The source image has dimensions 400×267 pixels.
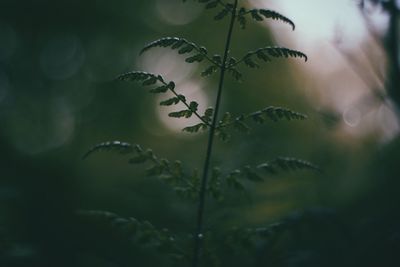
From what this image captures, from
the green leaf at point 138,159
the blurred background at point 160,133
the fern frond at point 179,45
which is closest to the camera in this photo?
the fern frond at point 179,45

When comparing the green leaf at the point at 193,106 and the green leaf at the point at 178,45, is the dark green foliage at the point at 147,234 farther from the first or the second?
the green leaf at the point at 178,45

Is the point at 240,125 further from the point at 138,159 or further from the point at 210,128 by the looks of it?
the point at 138,159

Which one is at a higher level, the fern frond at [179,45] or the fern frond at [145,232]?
the fern frond at [179,45]

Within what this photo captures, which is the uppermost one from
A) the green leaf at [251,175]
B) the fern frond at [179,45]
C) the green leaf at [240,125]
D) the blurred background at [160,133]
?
the blurred background at [160,133]

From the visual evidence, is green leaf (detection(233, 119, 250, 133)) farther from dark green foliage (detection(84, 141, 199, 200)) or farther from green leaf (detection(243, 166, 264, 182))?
dark green foliage (detection(84, 141, 199, 200))

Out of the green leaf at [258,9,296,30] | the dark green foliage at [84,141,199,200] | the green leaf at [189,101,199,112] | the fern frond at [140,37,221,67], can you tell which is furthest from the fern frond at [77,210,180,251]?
the green leaf at [258,9,296,30]

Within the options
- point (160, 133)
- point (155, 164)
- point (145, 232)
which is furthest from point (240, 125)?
point (160, 133)

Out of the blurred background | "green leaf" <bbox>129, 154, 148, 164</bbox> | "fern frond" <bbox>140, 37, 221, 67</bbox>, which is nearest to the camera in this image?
"fern frond" <bbox>140, 37, 221, 67</bbox>

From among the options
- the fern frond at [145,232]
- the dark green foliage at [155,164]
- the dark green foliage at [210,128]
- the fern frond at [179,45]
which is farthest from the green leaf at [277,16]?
the fern frond at [145,232]

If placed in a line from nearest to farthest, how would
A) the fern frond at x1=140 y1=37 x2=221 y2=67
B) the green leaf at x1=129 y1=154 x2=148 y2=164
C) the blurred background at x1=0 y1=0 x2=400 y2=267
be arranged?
the fern frond at x1=140 y1=37 x2=221 y2=67 → the green leaf at x1=129 y1=154 x2=148 y2=164 → the blurred background at x1=0 y1=0 x2=400 y2=267
